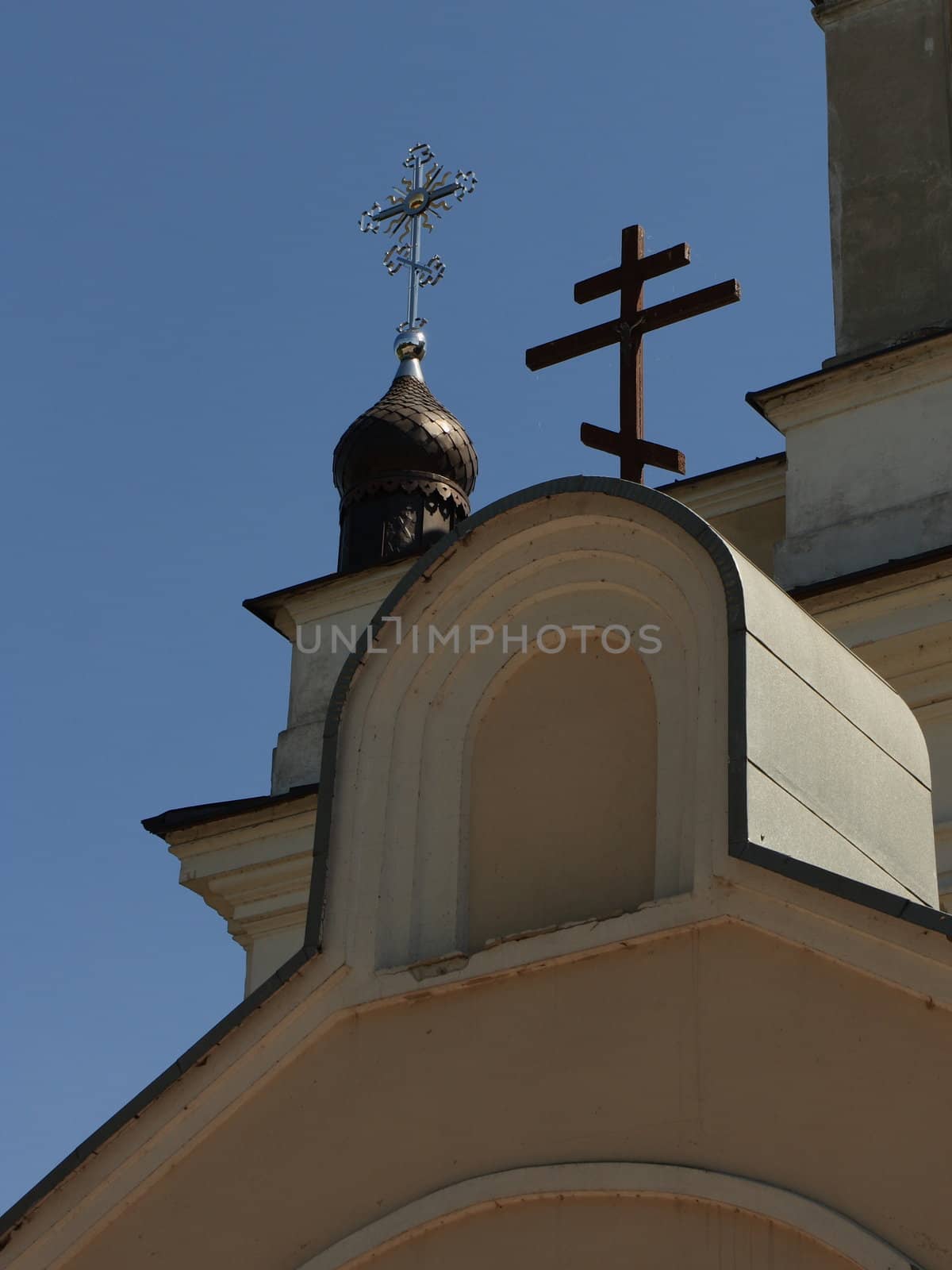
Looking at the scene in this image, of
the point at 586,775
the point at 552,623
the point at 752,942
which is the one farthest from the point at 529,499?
the point at 752,942

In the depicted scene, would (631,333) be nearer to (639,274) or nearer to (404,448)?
(639,274)

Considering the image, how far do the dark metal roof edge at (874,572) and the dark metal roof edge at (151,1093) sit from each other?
11.1 feet

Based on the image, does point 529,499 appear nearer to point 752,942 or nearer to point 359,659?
point 359,659

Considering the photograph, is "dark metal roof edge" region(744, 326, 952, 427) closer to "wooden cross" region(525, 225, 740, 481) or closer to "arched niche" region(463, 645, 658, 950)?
"wooden cross" region(525, 225, 740, 481)

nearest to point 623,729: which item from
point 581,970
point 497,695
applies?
point 497,695

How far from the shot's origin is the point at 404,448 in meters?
12.9

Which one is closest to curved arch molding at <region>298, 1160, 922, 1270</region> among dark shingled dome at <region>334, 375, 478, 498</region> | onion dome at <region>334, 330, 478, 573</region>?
onion dome at <region>334, 330, 478, 573</region>

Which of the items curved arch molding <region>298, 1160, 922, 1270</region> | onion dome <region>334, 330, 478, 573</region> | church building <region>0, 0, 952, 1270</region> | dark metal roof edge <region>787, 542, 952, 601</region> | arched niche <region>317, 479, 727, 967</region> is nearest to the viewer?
curved arch molding <region>298, 1160, 922, 1270</region>

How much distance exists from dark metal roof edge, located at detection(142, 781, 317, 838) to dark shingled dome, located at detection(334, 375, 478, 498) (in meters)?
Result: 2.04

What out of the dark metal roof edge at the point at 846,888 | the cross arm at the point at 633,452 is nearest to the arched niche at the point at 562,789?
the dark metal roof edge at the point at 846,888

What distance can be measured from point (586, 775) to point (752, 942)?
918mm

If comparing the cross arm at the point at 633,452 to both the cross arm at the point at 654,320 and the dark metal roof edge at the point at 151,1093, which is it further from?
the dark metal roof edge at the point at 151,1093

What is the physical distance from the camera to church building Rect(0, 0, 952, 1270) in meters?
5.73

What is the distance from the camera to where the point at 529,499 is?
23.2ft
